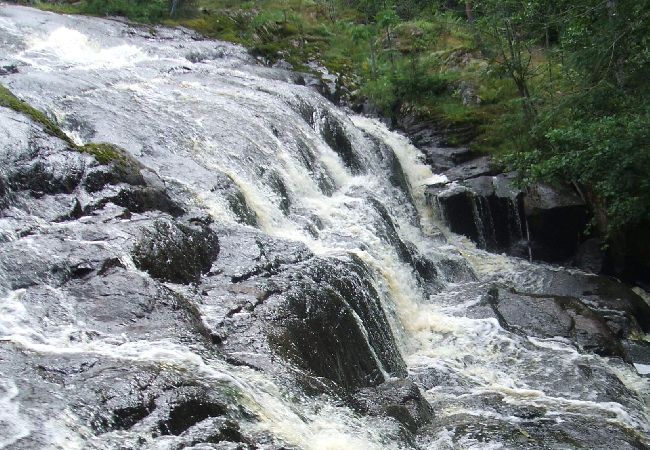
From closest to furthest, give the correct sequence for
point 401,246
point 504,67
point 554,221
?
1. point 401,246
2. point 554,221
3. point 504,67

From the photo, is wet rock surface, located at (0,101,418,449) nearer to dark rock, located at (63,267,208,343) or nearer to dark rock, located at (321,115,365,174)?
dark rock, located at (63,267,208,343)

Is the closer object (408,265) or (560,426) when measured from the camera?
(560,426)

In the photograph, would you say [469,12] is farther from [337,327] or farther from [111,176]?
[337,327]

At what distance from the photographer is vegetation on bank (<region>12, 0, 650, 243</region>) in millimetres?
13305

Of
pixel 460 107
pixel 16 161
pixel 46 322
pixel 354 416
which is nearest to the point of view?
pixel 46 322

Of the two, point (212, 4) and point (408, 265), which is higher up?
point (212, 4)

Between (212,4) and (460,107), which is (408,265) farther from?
(212,4)

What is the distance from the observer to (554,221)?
56.6 ft

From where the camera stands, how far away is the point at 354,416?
6941 mm

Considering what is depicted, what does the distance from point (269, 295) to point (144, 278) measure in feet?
5.37

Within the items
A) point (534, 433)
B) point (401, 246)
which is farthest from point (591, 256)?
point (534, 433)

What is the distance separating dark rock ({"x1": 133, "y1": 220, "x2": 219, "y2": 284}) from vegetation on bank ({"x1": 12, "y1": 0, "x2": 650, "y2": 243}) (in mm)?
8225

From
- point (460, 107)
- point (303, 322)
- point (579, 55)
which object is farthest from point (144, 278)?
point (460, 107)

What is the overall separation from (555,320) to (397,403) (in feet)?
17.7
